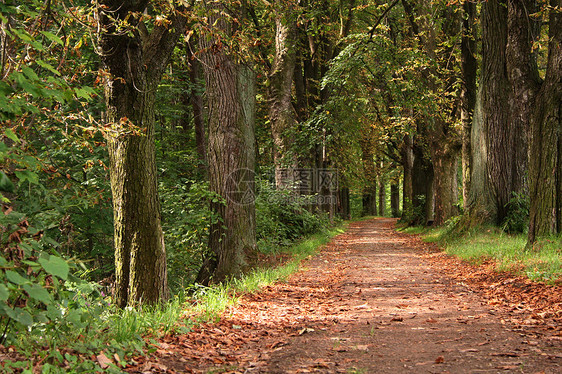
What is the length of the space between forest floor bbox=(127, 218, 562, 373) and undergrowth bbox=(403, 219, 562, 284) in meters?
0.28

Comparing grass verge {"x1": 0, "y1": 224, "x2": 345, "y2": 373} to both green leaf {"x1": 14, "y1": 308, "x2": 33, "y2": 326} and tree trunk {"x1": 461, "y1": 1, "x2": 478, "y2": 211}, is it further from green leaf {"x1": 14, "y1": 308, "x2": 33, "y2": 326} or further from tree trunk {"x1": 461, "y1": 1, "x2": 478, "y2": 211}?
tree trunk {"x1": 461, "y1": 1, "x2": 478, "y2": 211}

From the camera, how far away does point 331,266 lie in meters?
11.2

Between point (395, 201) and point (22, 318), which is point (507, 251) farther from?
point (395, 201)

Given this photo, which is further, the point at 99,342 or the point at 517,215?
the point at 517,215

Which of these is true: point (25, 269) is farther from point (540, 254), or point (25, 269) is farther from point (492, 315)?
point (540, 254)

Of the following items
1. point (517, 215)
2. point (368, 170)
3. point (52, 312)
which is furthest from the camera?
point (368, 170)

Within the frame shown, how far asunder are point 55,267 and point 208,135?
25.9ft

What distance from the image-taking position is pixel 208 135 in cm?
1033

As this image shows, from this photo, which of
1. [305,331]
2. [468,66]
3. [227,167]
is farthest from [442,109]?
[305,331]

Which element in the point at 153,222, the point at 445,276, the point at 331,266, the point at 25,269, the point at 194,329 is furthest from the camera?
the point at 331,266

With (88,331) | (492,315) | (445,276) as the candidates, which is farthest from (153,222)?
(445,276)

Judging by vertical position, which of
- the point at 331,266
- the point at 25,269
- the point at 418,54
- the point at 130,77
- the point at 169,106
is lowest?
the point at 331,266

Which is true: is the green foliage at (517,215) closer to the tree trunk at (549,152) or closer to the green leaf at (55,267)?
the tree trunk at (549,152)

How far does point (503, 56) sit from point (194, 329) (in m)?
10.4
